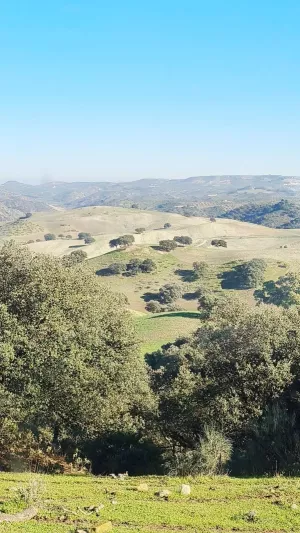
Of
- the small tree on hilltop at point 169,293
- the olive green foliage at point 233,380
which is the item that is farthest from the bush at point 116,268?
the olive green foliage at point 233,380

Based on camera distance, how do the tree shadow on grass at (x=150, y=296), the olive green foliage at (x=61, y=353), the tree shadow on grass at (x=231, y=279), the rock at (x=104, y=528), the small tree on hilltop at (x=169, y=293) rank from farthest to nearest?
1. the tree shadow on grass at (x=231, y=279)
2. the tree shadow on grass at (x=150, y=296)
3. the small tree on hilltop at (x=169, y=293)
4. the olive green foliage at (x=61, y=353)
5. the rock at (x=104, y=528)

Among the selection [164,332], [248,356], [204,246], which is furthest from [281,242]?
[248,356]

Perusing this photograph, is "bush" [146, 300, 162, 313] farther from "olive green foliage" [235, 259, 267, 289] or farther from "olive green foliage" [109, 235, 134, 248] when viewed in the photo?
"olive green foliage" [109, 235, 134, 248]

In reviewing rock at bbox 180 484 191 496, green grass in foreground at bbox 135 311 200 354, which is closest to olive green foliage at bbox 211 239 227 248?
green grass in foreground at bbox 135 311 200 354

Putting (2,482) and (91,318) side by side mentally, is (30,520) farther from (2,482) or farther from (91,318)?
(91,318)

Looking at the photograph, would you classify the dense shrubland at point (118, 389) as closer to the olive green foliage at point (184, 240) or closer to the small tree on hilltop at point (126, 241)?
the small tree on hilltop at point (126, 241)

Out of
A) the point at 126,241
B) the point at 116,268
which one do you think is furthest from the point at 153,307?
the point at 126,241
